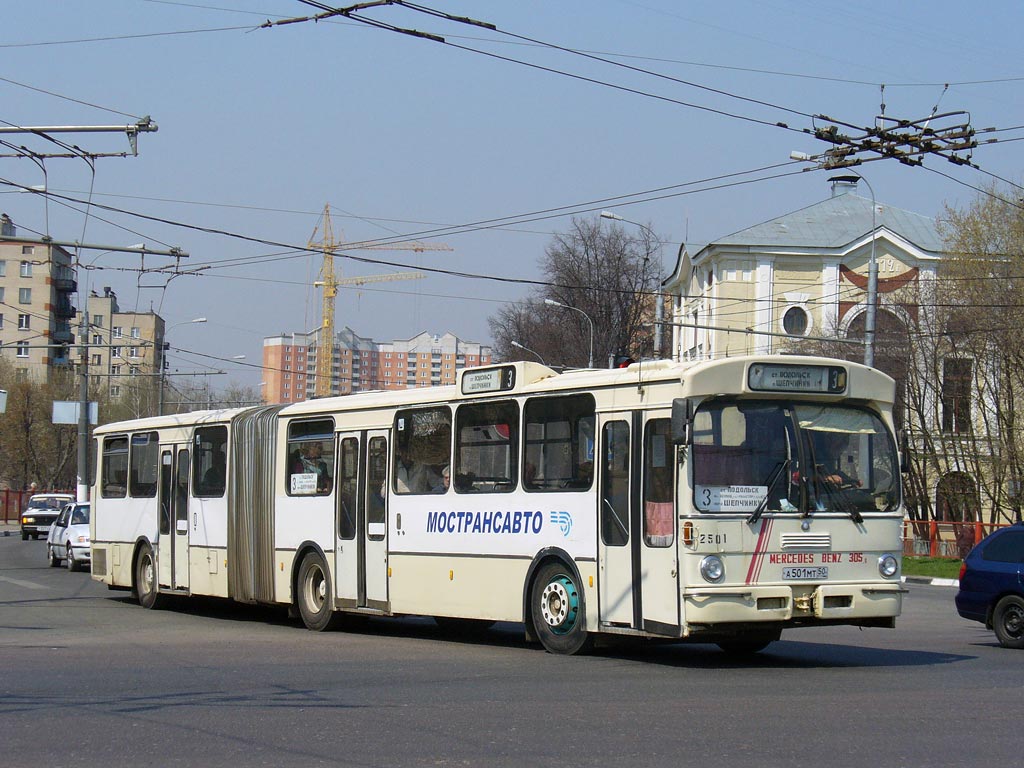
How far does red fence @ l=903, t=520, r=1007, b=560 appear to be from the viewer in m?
37.8

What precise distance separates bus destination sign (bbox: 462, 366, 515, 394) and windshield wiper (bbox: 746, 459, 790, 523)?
10.3 ft

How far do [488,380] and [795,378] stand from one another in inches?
139

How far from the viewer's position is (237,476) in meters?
19.1

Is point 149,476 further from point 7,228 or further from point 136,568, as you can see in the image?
point 7,228

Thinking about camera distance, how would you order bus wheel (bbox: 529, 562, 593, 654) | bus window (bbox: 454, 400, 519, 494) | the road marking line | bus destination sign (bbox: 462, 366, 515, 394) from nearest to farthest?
bus wheel (bbox: 529, 562, 593, 654), bus window (bbox: 454, 400, 519, 494), bus destination sign (bbox: 462, 366, 515, 394), the road marking line

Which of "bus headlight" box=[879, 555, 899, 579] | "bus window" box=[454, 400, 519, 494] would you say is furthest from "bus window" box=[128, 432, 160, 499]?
"bus headlight" box=[879, 555, 899, 579]

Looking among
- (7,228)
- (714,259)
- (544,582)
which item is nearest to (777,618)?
(544,582)

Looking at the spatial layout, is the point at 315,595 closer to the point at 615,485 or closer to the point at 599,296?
the point at 615,485

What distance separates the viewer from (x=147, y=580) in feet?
69.3

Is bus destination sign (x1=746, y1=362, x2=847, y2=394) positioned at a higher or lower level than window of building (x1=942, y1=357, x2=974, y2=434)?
lower

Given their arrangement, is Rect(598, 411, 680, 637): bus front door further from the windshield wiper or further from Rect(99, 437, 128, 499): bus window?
Rect(99, 437, 128, 499): bus window

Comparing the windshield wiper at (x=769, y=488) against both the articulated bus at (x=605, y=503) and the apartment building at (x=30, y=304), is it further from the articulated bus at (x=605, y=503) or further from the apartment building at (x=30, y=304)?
the apartment building at (x=30, y=304)

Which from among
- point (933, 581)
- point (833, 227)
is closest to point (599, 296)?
point (833, 227)

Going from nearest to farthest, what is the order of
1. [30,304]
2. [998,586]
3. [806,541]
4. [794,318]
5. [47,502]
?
[806,541]
[998,586]
[47,502]
[794,318]
[30,304]
